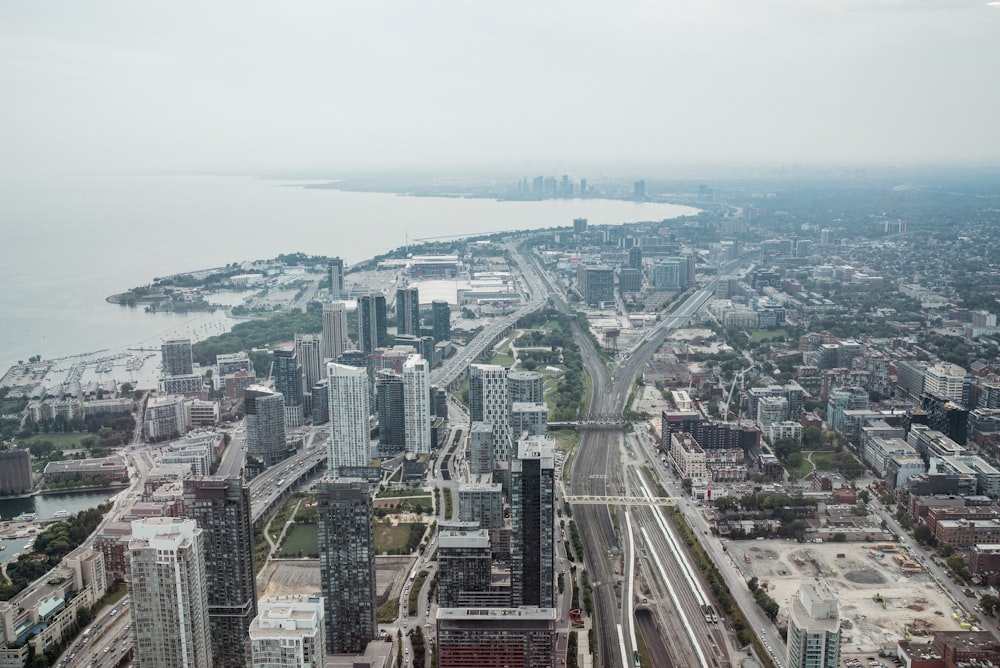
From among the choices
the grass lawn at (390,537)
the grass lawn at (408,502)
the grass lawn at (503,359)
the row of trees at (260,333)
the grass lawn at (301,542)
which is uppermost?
the row of trees at (260,333)

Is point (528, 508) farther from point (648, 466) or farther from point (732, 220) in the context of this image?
point (732, 220)

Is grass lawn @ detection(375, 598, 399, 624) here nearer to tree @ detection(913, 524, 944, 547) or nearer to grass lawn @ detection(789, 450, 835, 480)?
tree @ detection(913, 524, 944, 547)

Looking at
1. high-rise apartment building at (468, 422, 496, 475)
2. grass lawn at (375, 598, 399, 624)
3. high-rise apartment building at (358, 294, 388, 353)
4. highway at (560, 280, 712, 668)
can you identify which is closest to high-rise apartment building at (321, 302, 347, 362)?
high-rise apartment building at (358, 294, 388, 353)

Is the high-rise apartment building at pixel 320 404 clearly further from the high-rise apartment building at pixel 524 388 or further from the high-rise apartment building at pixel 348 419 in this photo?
the high-rise apartment building at pixel 524 388

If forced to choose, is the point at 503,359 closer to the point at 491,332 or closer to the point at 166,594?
the point at 491,332

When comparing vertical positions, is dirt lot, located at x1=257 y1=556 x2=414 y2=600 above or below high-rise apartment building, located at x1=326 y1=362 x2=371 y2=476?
below

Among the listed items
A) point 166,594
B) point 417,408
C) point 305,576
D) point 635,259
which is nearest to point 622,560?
point 305,576

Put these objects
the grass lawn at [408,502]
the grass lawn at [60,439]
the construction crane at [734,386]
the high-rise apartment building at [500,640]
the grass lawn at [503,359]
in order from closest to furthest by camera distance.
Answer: the high-rise apartment building at [500,640] < the grass lawn at [408,502] < the grass lawn at [60,439] < the construction crane at [734,386] < the grass lawn at [503,359]

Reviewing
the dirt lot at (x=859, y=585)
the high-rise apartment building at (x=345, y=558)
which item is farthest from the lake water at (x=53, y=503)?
the dirt lot at (x=859, y=585)

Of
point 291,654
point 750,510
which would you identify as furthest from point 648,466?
point 291,654
